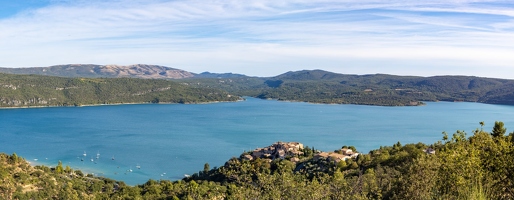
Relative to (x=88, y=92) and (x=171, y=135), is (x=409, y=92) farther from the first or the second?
(x=171, y=135)

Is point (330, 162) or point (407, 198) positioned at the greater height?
point (407, 198)

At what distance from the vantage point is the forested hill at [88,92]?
112500 millimetres

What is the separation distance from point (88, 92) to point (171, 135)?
246ft

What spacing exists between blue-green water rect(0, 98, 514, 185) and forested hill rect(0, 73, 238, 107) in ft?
44.9

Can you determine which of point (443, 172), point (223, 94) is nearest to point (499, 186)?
point (443, 172)

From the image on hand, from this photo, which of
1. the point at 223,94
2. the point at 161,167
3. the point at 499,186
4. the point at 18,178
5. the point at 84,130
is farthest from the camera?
the point at 223,94

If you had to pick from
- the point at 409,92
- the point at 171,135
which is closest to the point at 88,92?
the point at 171,135

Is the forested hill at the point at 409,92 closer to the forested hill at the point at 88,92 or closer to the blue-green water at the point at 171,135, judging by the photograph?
the forested hill at the point at 88,92

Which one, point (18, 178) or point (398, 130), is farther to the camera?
point (398, 130)

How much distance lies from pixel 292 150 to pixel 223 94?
398ft

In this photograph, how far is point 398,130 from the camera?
71562 mm

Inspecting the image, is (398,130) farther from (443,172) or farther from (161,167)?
(443,172)

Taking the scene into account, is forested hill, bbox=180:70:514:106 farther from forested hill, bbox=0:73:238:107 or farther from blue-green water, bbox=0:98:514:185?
blue-green water, bbox=0:98:514:185

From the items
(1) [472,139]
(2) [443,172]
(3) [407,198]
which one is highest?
(1) [472,139]
